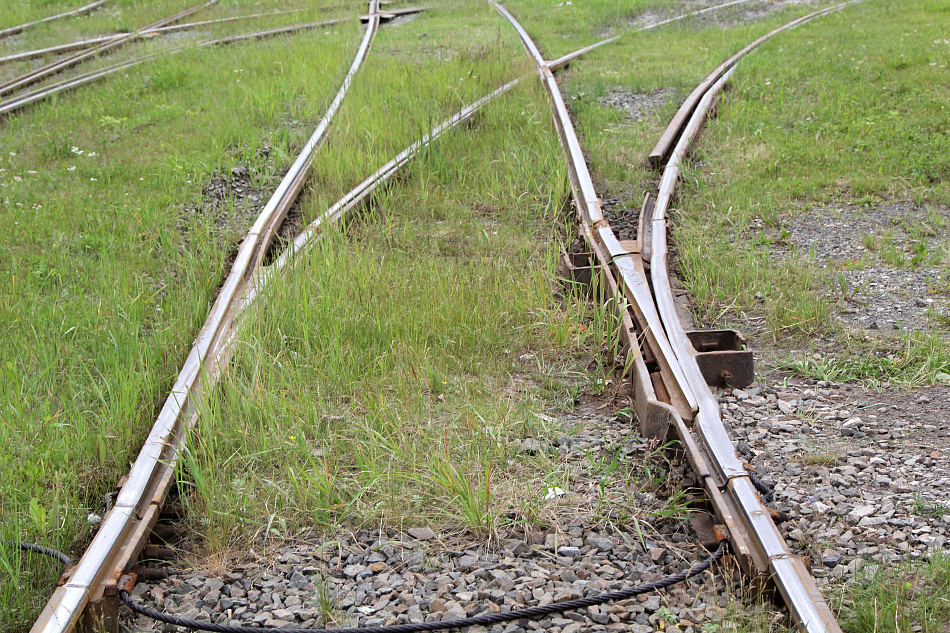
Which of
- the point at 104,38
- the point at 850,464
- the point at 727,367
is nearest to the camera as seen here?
the point at 850,464

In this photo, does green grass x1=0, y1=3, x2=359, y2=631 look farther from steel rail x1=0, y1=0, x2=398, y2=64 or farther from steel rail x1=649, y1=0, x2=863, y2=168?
steel rail x1=649, y1=0, x2=863, y2=168

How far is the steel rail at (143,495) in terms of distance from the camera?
7.80ft

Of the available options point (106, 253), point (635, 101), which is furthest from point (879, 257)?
point (106, 253)

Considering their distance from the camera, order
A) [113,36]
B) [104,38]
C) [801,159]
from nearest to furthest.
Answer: [801,159] < [104,38] < [113,36]

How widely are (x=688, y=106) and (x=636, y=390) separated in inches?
185

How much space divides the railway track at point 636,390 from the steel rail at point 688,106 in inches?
1.4

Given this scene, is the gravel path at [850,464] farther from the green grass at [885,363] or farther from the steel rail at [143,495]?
the steel rail at [143,495]

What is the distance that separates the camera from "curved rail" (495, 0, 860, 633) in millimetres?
2375

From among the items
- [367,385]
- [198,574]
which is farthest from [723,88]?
[198,574]

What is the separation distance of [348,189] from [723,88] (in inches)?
168

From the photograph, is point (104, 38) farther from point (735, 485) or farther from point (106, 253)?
point (735, 485)

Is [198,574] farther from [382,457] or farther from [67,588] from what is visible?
[382,457]

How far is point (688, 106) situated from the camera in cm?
738

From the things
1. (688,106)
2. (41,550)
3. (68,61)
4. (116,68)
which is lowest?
(41,550)
